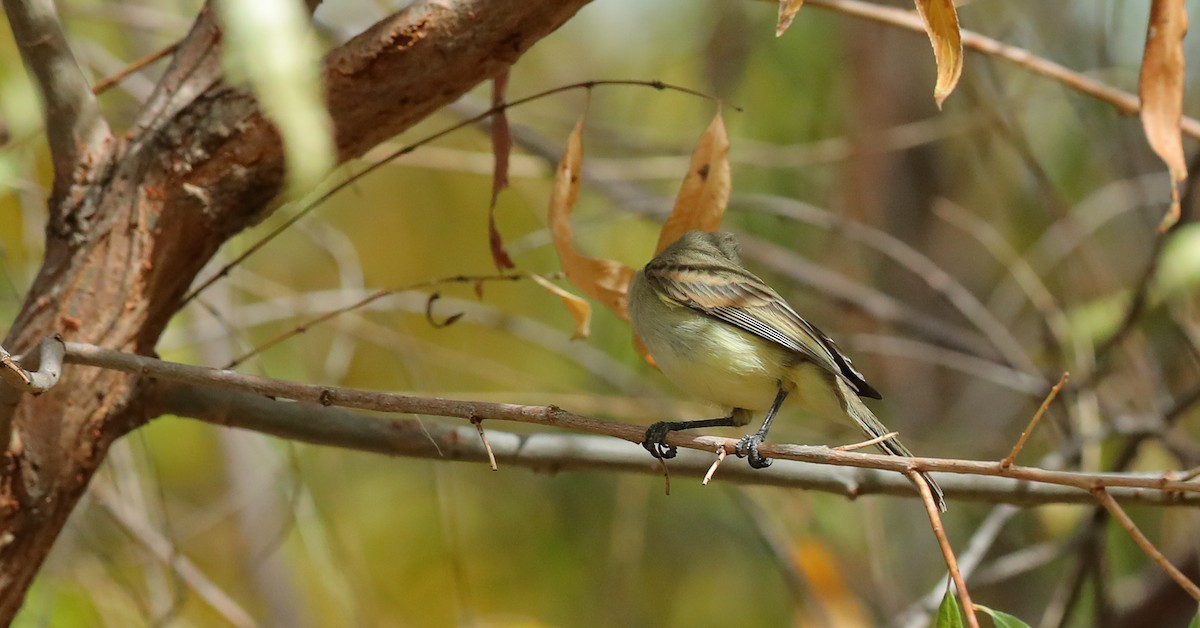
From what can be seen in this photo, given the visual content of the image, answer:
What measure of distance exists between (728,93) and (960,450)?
1712mm

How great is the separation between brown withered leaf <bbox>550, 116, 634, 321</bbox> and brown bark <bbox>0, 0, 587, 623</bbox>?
1.12ft

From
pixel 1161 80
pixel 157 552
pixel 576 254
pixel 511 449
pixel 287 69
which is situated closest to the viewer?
pixel 287 69

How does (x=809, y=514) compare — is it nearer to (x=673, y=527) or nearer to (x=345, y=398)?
(x=673, y=527)

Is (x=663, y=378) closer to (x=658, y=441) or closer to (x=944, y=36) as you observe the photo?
(x=658, y=441)

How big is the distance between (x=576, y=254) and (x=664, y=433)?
0.49 meters

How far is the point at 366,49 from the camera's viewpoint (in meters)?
1.82

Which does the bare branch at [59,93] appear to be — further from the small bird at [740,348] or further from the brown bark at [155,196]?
the small bird at [740,348]

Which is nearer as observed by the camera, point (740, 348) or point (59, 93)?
point (59, 93)

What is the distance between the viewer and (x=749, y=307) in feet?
7.69

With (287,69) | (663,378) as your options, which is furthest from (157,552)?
(663,378)

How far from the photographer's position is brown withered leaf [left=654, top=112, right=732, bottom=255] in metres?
2.22

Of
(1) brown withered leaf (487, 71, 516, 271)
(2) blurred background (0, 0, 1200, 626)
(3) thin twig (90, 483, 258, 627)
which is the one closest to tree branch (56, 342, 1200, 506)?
(1) brown withered leaf (487, 71, 516, 271)

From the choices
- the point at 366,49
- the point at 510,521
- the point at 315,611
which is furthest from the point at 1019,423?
the point at 366,49

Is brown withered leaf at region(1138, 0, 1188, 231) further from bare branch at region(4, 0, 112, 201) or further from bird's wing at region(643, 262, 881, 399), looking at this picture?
bare branch at region(4, 0, 112, 201)
